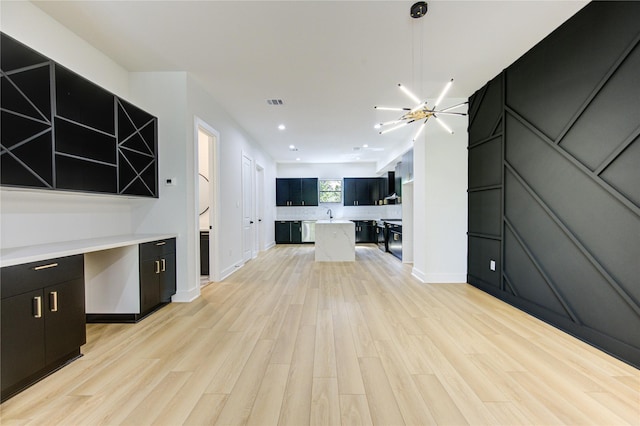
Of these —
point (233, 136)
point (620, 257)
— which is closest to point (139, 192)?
point (233, 136)

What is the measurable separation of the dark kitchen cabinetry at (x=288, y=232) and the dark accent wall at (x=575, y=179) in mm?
6490

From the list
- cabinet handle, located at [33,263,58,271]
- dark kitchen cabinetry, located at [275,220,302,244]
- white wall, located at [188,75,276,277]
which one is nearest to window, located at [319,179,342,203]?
dark kitchen cabinetry, located at [275,220,302,244]

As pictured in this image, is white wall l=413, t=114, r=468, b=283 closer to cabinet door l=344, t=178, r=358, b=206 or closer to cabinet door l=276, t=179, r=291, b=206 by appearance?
cabinet door l=344, t=178, r=358, b=206

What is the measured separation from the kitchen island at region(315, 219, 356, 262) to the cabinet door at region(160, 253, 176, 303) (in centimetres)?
340

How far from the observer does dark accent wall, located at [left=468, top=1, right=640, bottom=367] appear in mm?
2033

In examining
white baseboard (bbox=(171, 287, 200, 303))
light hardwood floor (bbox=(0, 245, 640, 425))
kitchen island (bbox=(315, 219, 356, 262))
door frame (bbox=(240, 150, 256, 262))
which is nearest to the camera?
light hardwood floor (bbox=(0, 245, 640, 425))

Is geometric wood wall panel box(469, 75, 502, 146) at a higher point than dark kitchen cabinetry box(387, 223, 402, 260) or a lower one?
higher

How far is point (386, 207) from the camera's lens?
30.9 feet

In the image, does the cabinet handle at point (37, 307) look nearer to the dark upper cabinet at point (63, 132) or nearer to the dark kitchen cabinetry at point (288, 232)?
the dark upper cabinet at point (63, 132)

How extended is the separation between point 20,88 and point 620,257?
475 cm

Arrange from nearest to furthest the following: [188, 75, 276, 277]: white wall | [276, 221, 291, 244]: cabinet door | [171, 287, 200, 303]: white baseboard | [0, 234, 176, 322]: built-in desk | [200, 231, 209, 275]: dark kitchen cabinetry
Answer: [0, 234, 176, 322]: built-in desk < [171, 287, 200, 303]: white baseboard < [188, 75, 276, 277]: white wall < [200, 231, 209, 275]: dark kitchen cabinetry < [276, 221, 291, 244]: cabinet door

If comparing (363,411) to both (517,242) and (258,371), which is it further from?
(517,242)

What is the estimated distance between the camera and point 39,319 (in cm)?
182

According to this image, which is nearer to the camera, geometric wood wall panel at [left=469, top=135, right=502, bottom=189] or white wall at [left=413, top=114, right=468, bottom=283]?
geometric wood wall panel at [left=469, top=135, right=502, bottom=189]
